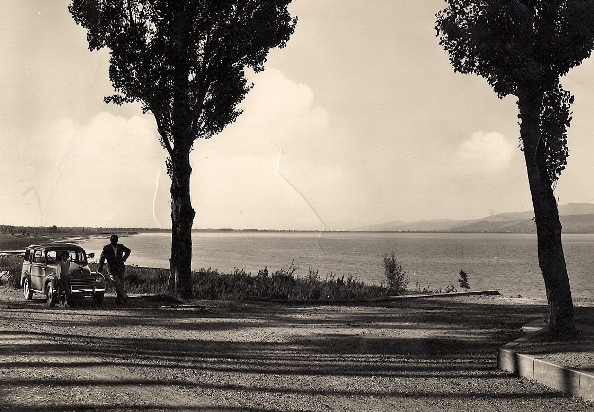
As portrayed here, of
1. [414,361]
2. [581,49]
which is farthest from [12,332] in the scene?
[581,49]

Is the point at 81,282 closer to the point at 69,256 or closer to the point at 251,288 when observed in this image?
the point at 69,256

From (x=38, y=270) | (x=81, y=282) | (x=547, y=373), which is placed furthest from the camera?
(x=38, y=270)

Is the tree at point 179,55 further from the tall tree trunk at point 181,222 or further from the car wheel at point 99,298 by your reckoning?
the car wheel at point 99,298

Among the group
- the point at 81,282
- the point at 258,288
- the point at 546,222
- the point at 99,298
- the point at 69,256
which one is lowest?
the point at 258,288

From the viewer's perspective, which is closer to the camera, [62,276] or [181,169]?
[62,276]

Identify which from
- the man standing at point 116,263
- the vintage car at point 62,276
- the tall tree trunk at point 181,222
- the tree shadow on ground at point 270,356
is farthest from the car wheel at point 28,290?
the tall tree trunk at point 181,222

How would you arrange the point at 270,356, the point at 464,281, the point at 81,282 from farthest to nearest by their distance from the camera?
the point at 464,281
the point at 81,282
the point at 270,356

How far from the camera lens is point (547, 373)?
7.73 meters

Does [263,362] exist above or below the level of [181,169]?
below

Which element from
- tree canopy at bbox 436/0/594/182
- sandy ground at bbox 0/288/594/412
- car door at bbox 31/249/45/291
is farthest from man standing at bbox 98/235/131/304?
tree canopy at bbox 436/0/594/182

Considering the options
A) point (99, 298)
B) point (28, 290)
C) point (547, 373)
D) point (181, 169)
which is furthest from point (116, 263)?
point (547, 373)

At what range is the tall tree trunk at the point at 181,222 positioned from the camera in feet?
64.3

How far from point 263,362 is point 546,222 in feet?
15.7

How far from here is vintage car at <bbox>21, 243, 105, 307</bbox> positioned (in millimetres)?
17156
